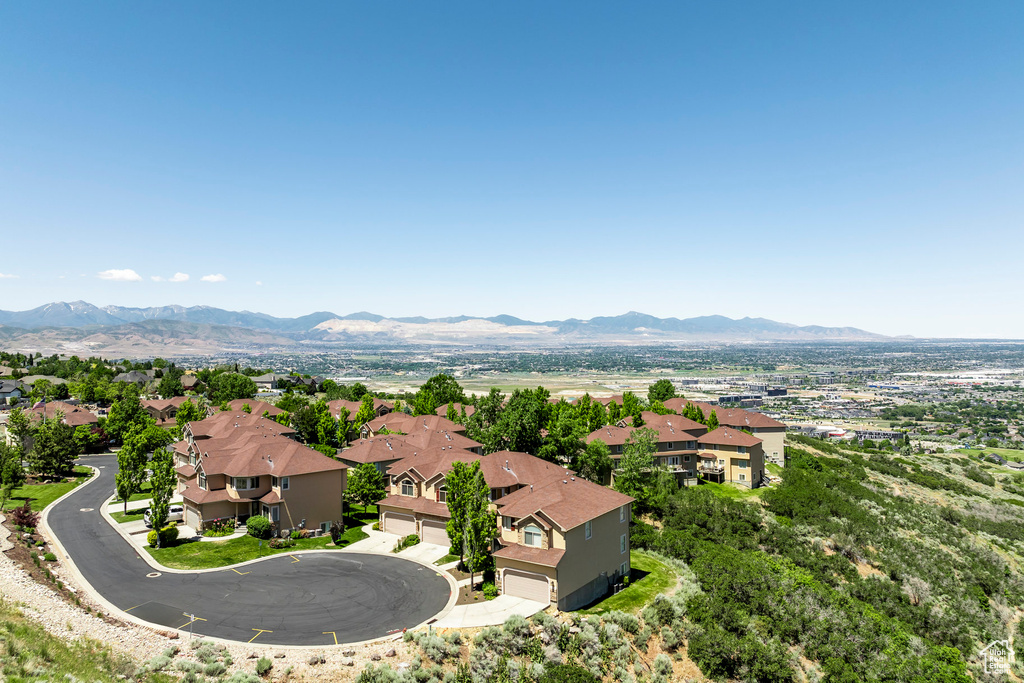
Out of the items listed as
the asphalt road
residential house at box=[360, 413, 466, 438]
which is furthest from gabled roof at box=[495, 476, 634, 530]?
residential house at box=[360, 413, 466, 438]

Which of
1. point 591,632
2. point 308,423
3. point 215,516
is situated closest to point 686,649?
point 591,632

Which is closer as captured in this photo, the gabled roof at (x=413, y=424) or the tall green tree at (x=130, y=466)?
the tall green tree at (x=130, y=466)

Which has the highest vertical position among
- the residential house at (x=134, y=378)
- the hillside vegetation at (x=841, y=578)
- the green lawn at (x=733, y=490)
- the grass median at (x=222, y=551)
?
the residential house at (x=134, y=378)

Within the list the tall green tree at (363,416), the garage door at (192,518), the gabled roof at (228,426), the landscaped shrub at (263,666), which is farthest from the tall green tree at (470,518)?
the tall green tree at (363,416)

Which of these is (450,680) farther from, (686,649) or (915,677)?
(915,677)

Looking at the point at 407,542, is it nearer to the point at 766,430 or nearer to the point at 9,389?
the point at 766,430

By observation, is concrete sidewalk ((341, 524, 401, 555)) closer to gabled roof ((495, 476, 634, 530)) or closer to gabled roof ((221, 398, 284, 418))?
gabled roof ((495, 476, 634, 530))

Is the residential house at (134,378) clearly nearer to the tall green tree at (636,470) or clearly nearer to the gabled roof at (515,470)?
the gabled roof at (515,470)
